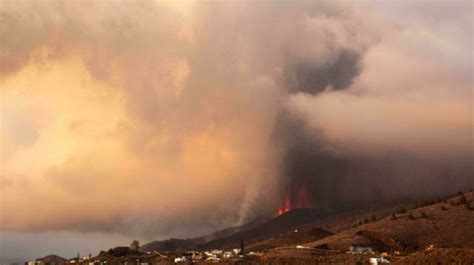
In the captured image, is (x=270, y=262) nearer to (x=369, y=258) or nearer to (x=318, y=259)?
(x=318, y=259)

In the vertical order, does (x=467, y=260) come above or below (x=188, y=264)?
below

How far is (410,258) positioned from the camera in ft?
492

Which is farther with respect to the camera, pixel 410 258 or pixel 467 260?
pixel 410 258

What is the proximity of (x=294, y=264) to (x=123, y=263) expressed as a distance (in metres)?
56.3

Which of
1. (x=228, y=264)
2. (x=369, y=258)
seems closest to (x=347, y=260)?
(x=369, y=258)

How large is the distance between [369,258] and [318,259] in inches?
521

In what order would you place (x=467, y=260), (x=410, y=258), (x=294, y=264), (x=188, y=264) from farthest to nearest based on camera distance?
(x=188, y=264), (x=294, y=264), (x=410, y=258), (x=467, y=260)

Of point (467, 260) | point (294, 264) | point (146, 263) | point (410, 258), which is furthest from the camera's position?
point (146, 263)

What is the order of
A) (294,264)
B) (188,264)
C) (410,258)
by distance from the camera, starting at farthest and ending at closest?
(188,264), (294,264), (410,258)

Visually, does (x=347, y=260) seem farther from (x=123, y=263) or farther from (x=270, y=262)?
(x=123, y=263)

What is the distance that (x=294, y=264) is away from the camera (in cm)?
16525

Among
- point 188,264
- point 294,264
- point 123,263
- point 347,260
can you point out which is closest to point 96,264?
point 123,263

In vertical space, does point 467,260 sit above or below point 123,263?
below

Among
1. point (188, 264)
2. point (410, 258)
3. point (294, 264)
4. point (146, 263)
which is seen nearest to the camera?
point (410, 258)
